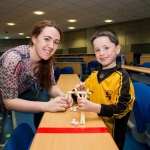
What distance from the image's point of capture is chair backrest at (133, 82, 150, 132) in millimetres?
1122

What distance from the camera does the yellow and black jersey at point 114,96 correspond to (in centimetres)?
91

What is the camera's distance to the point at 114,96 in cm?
99

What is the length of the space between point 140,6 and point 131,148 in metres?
5.89

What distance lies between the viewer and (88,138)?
0.66 meters

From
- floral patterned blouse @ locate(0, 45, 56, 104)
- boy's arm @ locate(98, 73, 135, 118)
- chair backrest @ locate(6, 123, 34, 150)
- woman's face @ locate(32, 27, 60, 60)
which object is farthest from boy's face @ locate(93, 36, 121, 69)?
chair backrest @ locate(6, 123, 34, 150)

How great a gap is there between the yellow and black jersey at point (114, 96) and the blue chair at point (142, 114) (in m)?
0.12

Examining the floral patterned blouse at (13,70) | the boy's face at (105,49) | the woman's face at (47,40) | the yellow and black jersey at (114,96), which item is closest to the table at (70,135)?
the yellow and black jersey at (114,96)

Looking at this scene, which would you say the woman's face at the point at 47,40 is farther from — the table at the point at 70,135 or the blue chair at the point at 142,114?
the blue chair at the point at 142,114

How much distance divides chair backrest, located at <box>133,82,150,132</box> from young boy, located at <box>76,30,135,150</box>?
0.40 ft

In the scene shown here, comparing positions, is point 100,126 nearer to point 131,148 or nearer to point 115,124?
point 115,124

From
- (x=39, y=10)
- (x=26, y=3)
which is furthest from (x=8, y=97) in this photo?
(x=39, y=10)

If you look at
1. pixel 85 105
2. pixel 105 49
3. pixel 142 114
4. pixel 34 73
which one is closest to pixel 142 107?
pixel 142 114

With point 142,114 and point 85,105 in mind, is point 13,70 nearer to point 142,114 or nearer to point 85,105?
point 85,105

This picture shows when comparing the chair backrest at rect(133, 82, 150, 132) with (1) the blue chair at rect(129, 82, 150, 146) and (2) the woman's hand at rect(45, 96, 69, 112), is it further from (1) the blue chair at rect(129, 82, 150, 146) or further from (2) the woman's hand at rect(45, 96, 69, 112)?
(2) the woman's hand at rect(45, 96, 69, 112)
